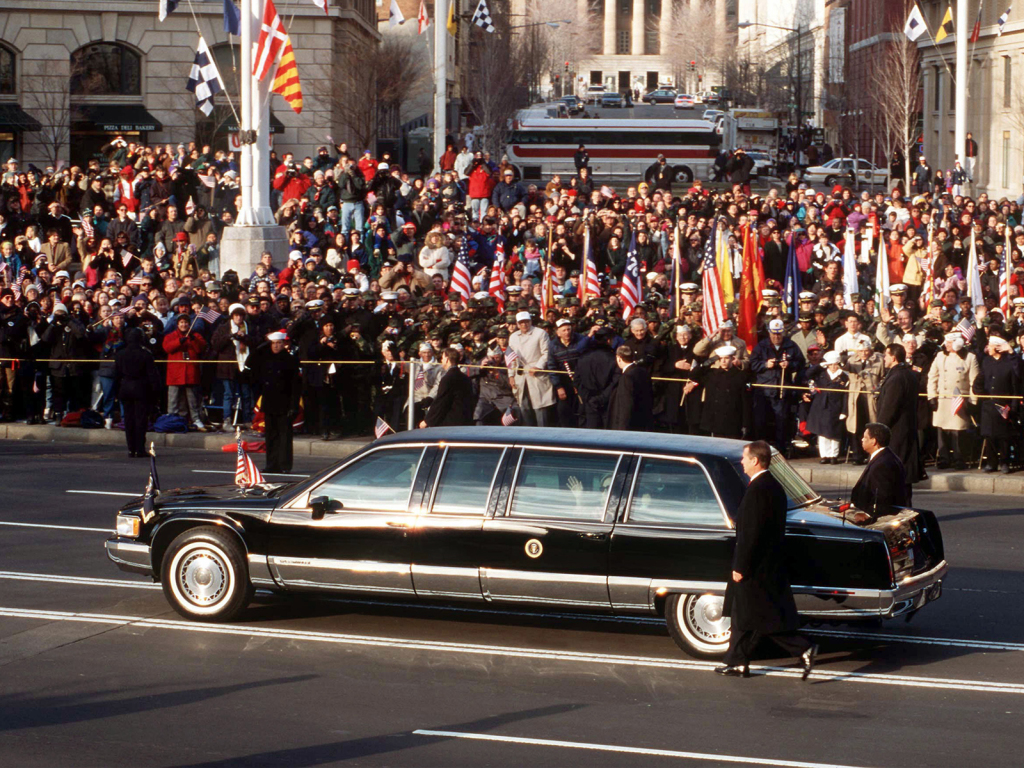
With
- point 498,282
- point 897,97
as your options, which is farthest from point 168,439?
point 897,97

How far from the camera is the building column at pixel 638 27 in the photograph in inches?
6294

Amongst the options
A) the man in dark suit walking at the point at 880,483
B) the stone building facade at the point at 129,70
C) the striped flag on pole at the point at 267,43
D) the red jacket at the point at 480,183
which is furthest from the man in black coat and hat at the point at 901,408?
the stone building facade at the point at 129,70

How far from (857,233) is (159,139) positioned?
26.9 m

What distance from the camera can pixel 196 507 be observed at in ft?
35.0

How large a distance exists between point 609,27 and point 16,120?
12208 cm

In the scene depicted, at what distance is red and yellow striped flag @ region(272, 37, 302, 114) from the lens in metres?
Answer: 26.8

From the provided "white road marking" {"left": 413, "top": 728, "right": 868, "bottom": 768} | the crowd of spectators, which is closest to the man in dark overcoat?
the crowd of spectators

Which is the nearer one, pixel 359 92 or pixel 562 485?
pixel 562 485

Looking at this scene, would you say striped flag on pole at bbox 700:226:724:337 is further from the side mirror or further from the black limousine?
the side mirror

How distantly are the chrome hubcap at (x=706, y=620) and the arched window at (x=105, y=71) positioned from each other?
141ft

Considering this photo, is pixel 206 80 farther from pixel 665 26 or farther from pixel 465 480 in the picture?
pixel 665 26

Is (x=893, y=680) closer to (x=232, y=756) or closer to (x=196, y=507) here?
(x=232, y=756)

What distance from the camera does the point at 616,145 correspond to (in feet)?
210

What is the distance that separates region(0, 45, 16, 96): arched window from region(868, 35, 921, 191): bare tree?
29772mm
